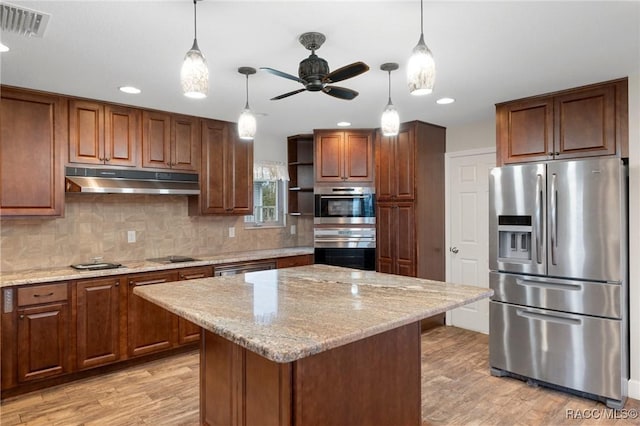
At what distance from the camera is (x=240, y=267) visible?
4.19 meters

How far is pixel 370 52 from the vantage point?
2453 millimetres

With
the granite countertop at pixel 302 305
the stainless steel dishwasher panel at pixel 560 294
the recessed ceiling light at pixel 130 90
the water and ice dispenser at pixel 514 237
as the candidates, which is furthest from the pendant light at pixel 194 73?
the stainless steel dishwasher panel at pixel 560 294

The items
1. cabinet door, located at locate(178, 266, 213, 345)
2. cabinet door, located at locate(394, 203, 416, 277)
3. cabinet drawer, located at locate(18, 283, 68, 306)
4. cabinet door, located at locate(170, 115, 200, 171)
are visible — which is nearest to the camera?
cabinet drawer, located at locate(18, 283, 68, 306)

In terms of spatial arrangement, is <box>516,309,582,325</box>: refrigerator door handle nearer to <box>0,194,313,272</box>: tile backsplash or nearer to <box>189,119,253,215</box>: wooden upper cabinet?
<box>189,119,253,215</box>: wooden upper cabinet

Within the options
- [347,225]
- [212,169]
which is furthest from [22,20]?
[347,225]

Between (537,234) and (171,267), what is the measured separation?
10.1 feet

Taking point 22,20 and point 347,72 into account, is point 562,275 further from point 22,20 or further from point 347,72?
point 22,20

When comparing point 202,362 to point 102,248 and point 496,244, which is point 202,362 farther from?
point 496,244

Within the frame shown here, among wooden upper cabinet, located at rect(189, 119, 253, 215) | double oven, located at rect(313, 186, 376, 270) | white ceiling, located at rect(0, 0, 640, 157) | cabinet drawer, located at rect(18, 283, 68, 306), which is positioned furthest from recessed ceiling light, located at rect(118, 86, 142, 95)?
double oven, located at rect(313, 186, 376, 270)

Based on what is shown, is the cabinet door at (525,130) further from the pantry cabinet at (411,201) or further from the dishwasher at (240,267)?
the dishwasher at (240,267)

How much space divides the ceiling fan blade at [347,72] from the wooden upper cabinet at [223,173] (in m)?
2.52

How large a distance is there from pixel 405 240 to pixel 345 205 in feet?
2.65

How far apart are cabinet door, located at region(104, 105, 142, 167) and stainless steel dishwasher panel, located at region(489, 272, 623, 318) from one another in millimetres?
3373

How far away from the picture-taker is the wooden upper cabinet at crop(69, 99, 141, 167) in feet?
11.2
